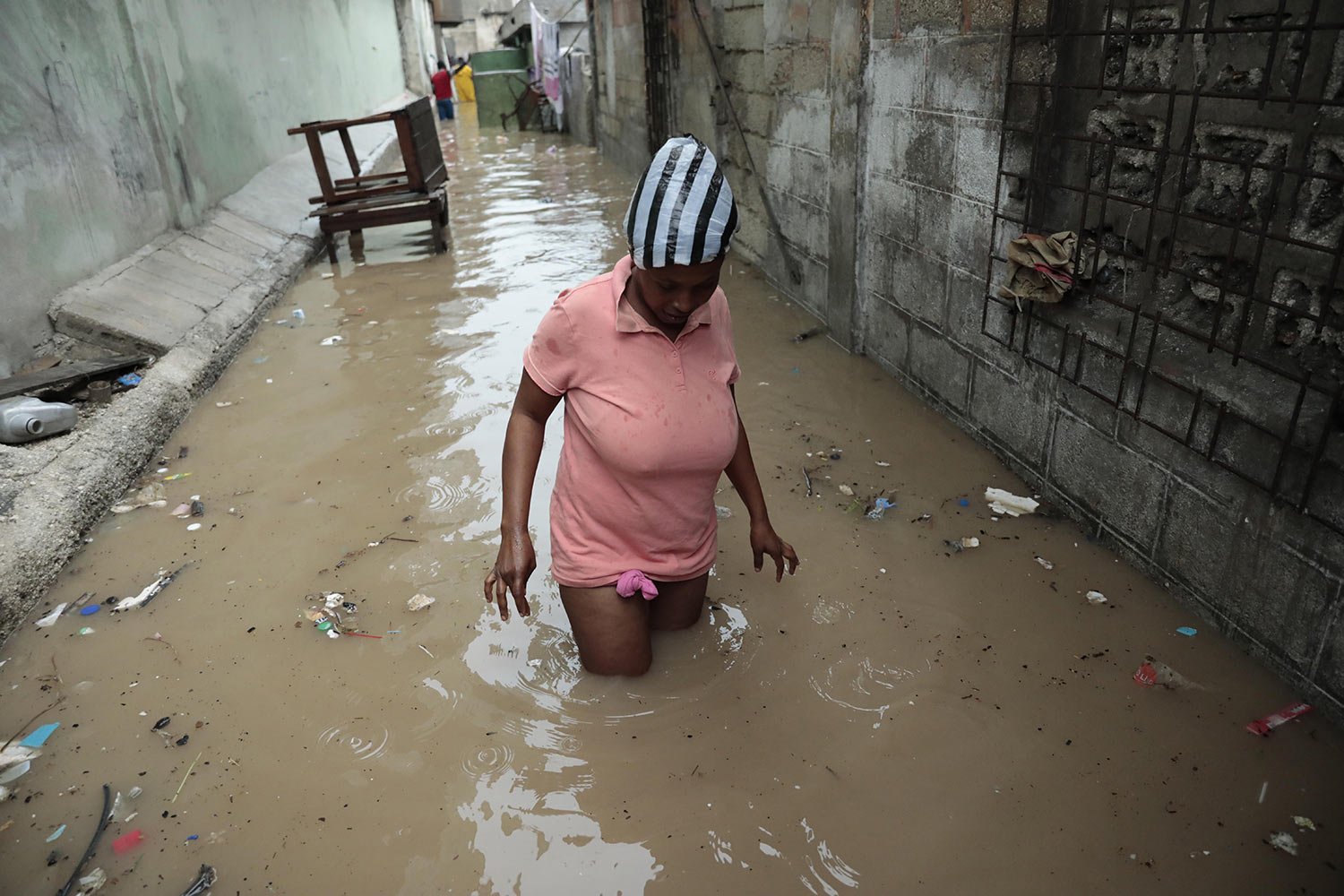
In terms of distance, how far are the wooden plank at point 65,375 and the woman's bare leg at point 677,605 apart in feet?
11.2

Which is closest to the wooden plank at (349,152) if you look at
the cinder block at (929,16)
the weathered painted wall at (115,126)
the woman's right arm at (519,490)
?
the weathered painted wall at (115,126)

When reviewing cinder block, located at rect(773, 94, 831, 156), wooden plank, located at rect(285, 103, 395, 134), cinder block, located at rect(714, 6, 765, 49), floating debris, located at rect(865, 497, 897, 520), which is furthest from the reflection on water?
wooden plank, located at rect(285, 103, 395, 134)

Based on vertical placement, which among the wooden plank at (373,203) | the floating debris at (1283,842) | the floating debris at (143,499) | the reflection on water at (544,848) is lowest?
the reflection on water at (544,848)

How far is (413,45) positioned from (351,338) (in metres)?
23.2

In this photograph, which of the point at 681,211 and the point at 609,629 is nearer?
the point at 681,211

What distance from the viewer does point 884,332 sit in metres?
4.81

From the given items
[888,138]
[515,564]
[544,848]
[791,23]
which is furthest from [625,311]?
[791,23]

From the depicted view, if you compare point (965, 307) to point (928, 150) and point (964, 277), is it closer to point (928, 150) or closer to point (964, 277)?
point (964, 277)

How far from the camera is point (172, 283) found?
19.5ft

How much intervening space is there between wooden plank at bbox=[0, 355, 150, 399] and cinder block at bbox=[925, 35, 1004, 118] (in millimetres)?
4378

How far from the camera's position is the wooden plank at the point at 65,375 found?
417 cm

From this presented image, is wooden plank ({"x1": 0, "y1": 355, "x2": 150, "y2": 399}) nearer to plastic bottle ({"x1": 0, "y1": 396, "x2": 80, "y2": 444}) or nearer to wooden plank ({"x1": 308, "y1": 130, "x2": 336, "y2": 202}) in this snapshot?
plastic bottle ({"x1": 0, "y1": 396, "x2": 80, "y2": 444})

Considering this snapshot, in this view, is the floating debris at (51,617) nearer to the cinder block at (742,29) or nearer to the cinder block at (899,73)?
the cinder block at (899,73)

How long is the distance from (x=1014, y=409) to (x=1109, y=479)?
0.63 metres
